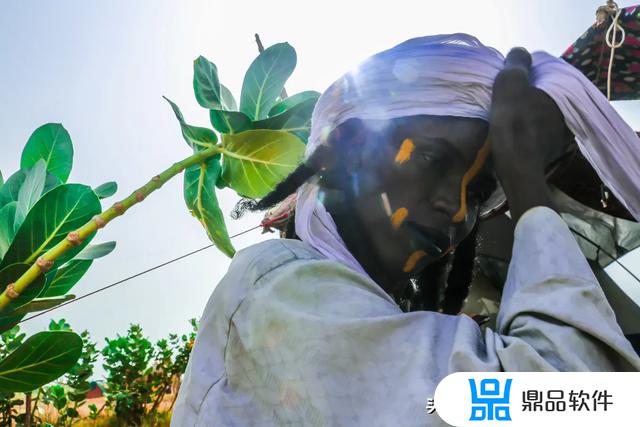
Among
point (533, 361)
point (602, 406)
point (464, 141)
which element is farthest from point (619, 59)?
point (533, 361)

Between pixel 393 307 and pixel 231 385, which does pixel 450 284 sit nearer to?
pixel 393 307

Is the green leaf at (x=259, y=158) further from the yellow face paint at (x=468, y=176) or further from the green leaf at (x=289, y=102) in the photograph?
the yellow face paint at (x=468, y=176)

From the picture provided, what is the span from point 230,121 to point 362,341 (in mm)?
1194

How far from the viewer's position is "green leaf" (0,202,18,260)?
5.74 ft

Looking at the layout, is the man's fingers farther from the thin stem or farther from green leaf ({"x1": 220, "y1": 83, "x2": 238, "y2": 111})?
green leaf ({"x1": 220, "y1": 83, "x2": 238, "y2": 111})

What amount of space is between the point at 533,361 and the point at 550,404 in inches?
4.4

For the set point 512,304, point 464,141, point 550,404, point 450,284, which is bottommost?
point 450,284

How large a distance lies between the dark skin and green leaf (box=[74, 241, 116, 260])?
120cm

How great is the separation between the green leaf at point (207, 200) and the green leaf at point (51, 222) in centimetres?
32

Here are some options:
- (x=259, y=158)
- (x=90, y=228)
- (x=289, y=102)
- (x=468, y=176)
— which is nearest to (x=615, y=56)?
(x=289, y=102)

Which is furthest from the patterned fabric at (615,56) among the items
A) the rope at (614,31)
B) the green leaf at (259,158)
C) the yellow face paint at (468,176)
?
the yellow face paint at (468,176)

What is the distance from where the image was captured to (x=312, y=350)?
29.9 inches

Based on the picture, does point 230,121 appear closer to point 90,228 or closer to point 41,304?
point 90,228

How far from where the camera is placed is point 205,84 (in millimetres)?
1977
